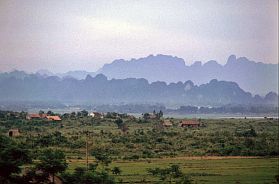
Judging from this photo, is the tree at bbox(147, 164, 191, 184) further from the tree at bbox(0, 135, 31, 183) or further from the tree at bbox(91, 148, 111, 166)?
the tree at bbox(0, 135, 31, 183)

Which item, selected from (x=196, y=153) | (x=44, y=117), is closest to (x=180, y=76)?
(x=44, y=117)

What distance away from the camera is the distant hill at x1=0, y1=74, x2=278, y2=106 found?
2828 centimetres

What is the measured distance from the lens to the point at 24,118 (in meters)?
15.9

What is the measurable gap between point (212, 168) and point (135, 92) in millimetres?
36477

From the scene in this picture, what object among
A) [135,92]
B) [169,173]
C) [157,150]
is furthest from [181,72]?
[169,173]

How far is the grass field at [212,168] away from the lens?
828 cm

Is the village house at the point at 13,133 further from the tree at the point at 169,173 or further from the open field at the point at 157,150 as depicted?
the tree at the point at 169,173

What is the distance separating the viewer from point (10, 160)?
6336 millimetres

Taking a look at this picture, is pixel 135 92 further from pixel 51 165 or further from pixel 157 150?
pixel 51 165

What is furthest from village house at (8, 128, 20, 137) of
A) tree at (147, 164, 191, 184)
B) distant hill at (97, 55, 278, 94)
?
distant hill at (97, 55, 278, 94)

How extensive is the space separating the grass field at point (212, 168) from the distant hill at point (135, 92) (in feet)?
36.0

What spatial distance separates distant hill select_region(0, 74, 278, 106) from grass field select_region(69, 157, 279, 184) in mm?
10962

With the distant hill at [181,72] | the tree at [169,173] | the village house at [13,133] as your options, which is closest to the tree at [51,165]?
the tree at [169,173]

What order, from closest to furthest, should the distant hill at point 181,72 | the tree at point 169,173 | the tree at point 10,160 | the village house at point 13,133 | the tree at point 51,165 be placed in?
the tree at point 10,160 < the tree at point 51,165 < the tree at point 169,173 < the village house at point 13,133 < the distant hill at point 181,72
